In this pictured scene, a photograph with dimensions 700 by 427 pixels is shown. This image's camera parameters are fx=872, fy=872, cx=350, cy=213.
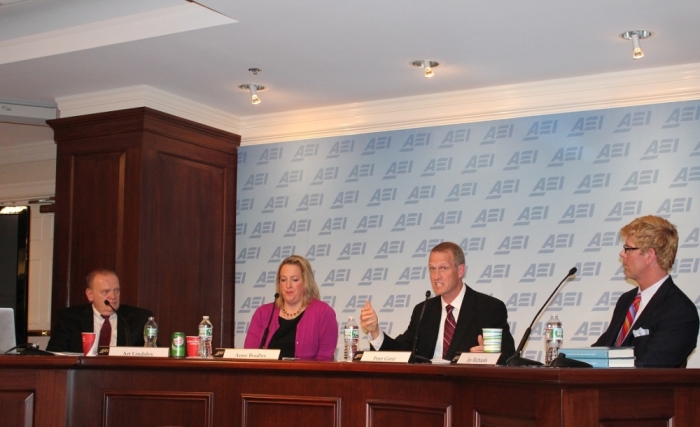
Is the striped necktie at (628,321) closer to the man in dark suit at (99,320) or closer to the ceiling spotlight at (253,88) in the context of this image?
the man in dark suit at (99,320)

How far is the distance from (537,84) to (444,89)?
62cm

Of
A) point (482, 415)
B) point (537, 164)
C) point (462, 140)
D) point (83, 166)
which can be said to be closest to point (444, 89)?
point (462, 140)

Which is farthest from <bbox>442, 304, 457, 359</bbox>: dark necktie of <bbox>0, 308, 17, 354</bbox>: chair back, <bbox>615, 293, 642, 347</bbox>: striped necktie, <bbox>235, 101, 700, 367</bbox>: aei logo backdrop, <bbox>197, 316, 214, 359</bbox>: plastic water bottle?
<bbox>0, 308, 17, 354</bbox>: chair back

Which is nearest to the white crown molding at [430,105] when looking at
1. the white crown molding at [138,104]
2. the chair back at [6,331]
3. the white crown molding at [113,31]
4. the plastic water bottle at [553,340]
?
the white crown molding at [138,104]

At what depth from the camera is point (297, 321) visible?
4.55 m

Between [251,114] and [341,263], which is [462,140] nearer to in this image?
[341,263]

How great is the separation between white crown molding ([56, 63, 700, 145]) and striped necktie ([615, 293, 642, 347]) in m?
2.15

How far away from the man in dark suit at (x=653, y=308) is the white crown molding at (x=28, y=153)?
5.94m

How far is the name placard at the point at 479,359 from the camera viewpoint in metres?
3.15

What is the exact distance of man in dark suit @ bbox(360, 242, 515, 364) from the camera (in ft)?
13.7

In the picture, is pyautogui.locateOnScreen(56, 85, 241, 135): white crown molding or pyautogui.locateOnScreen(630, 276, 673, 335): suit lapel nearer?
pyautogui.locateOnScreen(630, 276, 673, 335): suit lapel

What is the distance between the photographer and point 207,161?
650 centimetres

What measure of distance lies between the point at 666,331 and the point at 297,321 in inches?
75.9

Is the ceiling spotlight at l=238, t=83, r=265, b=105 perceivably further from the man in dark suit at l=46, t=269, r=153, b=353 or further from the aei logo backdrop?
the man in dark suit at l=46, t=269, r=153, b=353
